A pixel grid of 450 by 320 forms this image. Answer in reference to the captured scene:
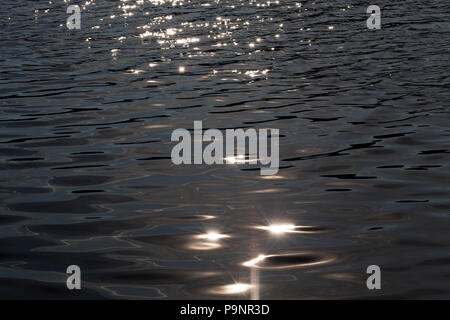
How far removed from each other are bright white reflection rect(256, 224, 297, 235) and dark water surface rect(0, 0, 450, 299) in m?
0.02

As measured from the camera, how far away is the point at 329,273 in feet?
25.1

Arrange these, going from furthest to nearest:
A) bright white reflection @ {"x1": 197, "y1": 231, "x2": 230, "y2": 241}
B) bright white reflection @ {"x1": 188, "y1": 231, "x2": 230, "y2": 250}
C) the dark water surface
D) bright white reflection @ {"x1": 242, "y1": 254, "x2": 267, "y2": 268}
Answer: bright white reflection @ {"x1": 197, "y1": 231, "x2": 230, "y2": 241} → bright white reflection @ {"x1": 188, "y1": 231, "x2": 230, "y2": 250} → bright white reflection @ {"x1": 242, "y1": 254, "x2": 267, "y2": 268} → the dark water surface

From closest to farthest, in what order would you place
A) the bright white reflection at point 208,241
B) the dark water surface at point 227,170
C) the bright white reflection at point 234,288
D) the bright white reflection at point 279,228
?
the bright white reflection at point 234,288, the dark water surface at point 227,170, the bright white reflection at point 208,241, the bright white reflection at point 279,228

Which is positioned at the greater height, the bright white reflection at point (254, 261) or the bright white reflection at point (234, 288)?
the bright white reflection at point (254, 261)

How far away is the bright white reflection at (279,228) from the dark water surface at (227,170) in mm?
21

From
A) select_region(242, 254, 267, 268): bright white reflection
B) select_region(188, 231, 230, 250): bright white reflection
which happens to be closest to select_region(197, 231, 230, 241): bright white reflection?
select_region(188, 231, 230, 250): bright white reflection

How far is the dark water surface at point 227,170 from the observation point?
25.5 feet

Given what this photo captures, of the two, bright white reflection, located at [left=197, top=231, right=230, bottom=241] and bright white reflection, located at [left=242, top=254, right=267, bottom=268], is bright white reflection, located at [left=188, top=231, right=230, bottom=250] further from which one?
bright white reflection, located at [left=242, top=254, right=267, bottom=268]

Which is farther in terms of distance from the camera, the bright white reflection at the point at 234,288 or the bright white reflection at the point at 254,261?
the bright white reflection at the point at 254,261

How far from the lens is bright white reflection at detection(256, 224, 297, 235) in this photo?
344 inches

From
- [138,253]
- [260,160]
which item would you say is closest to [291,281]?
[138,253]

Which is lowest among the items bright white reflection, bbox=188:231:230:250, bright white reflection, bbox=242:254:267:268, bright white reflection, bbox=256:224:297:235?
bright white reflection, bbox=242:254:267:268

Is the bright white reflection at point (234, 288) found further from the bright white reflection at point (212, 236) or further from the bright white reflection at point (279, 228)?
the bright white reflection at point (279, 228)

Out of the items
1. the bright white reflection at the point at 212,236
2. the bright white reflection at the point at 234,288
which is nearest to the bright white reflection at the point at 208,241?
the bright white reflection at the point at 212,236
